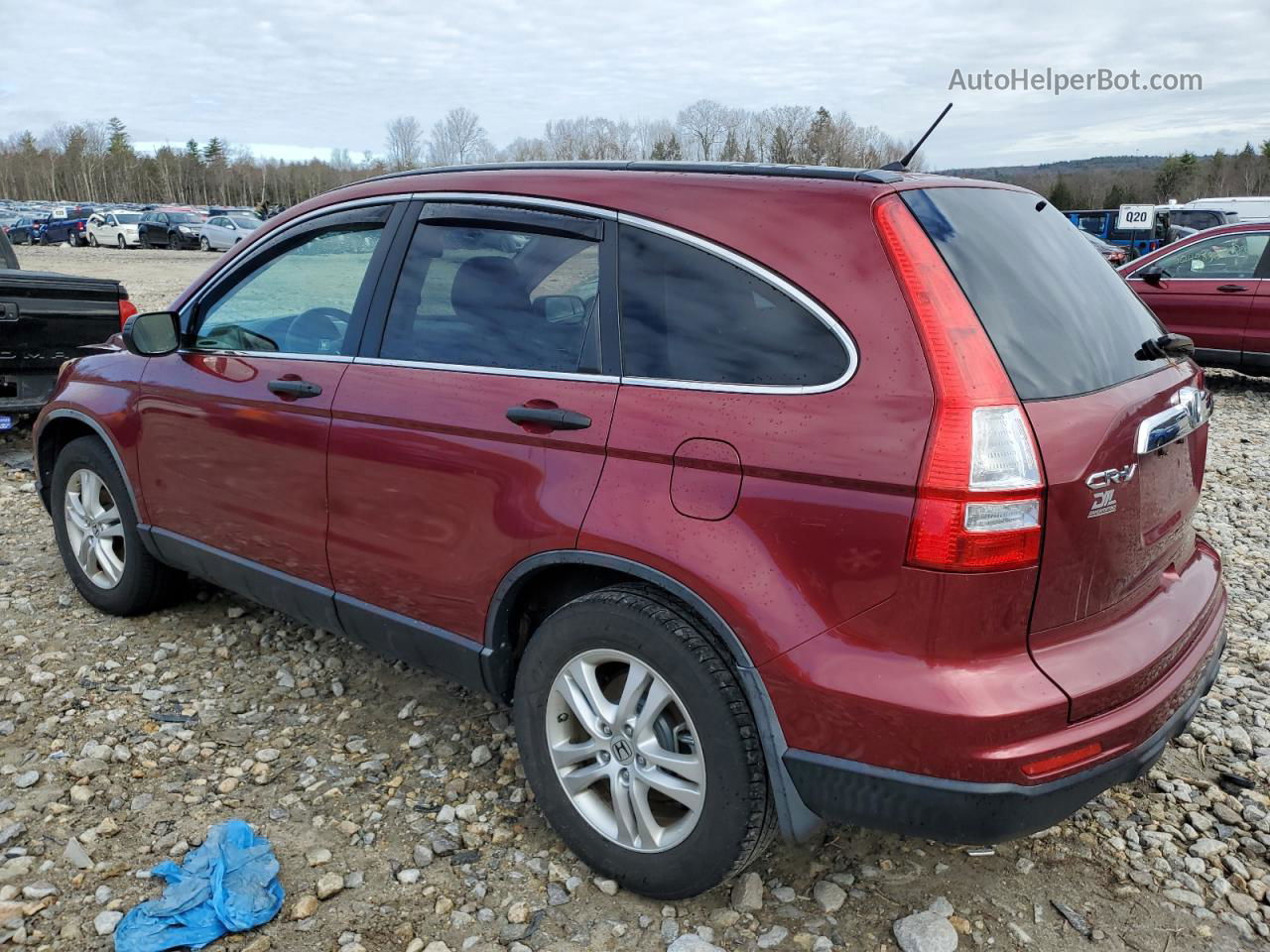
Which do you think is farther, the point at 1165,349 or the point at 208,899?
the point at 1165,349

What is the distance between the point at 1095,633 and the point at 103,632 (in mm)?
3940

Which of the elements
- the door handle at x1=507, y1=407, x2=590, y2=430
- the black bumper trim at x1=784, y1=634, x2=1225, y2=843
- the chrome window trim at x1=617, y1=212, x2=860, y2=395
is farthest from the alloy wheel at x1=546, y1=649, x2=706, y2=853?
the chrome window trim at x1=617, y1=212, x2=860, y2=395

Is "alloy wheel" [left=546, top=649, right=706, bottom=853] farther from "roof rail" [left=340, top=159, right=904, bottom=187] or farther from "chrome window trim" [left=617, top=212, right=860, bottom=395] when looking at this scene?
"roof rail" [left=340, top=159, right=904, bottom=187]

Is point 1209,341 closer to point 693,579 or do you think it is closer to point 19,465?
point 693,579

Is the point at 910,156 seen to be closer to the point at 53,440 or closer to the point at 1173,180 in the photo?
the point at 53,440

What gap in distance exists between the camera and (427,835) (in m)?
2.94

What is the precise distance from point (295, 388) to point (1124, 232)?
30.1 m

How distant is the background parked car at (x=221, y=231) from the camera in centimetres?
3978

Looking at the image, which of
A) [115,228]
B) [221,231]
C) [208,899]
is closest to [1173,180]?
[221,231]

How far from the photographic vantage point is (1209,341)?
10.0 metres

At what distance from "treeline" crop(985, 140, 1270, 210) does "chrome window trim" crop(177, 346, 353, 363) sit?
64.3 metres

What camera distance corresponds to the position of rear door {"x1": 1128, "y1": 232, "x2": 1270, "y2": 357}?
9898 mm

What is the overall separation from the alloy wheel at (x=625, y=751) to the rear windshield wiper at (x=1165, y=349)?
4.98 ft

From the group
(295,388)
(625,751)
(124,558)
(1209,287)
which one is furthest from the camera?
(1209,287)
